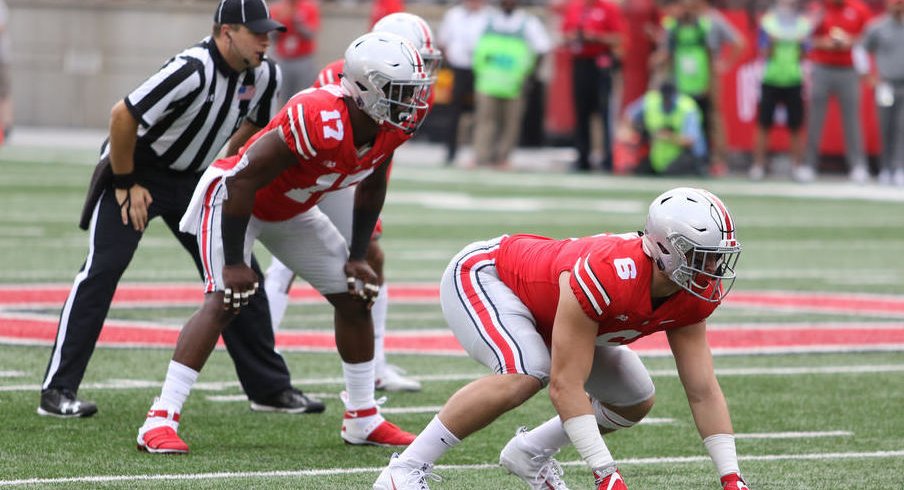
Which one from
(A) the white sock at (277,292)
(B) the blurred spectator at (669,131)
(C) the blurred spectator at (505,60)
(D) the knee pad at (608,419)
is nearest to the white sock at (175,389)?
(D) the knee pad at (608,419)

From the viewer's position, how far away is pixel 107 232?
6.51 meters

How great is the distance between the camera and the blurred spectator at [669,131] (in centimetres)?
1827

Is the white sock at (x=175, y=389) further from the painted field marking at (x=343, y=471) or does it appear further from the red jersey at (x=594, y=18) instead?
the red jersey at (x=594, y=18)

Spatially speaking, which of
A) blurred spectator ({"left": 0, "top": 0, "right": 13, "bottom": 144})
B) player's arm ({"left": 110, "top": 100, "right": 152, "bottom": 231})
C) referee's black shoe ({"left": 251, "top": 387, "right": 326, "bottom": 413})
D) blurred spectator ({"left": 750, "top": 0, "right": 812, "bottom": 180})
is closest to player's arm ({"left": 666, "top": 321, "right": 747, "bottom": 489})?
referee's black shoe ({"left": 251, "top": 387, "right": 326, "bottom": 413})

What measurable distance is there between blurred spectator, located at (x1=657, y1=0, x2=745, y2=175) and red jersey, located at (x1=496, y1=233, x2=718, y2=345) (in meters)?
13.5

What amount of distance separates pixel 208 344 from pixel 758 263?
7.10m

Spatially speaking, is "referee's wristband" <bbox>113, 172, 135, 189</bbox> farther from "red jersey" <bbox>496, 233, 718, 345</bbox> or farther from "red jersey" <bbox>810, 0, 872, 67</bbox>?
"red jersey" <bbox>810, 0, 872, 67</bbox>

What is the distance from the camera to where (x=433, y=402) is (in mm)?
7047

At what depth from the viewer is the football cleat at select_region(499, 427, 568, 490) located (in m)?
5.23

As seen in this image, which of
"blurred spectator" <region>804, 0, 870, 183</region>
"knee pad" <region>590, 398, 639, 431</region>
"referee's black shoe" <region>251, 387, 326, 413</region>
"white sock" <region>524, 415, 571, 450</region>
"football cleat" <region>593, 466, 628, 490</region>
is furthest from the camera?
"blurred spectator" <region>804, 0, 870, 183</region>

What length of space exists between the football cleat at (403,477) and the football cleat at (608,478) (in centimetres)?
57

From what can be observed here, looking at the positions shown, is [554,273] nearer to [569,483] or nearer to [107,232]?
[569,483]

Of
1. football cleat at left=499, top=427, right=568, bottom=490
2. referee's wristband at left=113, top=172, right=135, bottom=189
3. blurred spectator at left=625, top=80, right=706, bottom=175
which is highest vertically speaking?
referee's wristband at left=113, top=172, right=135, bottom=189

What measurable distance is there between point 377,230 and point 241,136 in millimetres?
913
